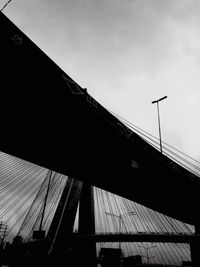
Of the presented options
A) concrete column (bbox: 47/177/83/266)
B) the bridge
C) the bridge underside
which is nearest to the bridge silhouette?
the bridge underside

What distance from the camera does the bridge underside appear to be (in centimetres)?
477

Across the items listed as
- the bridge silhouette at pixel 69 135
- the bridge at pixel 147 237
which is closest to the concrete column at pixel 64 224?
the bridge silhouette at pixel 69 135

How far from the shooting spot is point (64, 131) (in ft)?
19.6

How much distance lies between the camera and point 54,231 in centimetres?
2230

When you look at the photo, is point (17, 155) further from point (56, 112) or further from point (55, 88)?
point (55, 88)

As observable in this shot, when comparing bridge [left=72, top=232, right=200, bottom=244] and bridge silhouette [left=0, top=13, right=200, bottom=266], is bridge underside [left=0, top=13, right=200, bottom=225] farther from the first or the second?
bridge [left=72, top=232, right=200, bottom=244]

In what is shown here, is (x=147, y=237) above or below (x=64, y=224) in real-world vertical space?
above

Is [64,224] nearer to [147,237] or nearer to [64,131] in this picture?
[64,131]

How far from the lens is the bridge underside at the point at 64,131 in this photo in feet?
15.6

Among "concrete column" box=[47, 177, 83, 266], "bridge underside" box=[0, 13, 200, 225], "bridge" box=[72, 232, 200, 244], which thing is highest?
"bridge" box=[72, 232, 200, 244]

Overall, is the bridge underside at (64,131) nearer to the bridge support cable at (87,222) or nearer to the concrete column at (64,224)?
the concrete column at (64,224)

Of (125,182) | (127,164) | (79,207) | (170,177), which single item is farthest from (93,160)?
(79,207)

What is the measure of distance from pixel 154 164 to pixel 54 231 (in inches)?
688

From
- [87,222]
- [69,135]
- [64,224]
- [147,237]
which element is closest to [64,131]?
[69,135]
